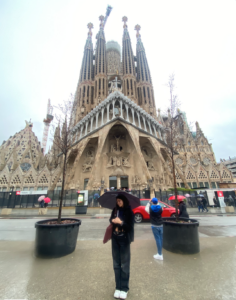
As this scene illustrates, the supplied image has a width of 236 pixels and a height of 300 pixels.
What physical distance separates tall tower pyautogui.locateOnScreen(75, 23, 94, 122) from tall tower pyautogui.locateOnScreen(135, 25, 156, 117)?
15791mm

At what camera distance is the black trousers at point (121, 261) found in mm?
2262

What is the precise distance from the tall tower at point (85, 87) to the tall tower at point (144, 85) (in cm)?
1579

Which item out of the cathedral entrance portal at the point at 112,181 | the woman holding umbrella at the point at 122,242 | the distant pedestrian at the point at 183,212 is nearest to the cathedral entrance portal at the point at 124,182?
the cathedral entrance portal at the point at 112,181

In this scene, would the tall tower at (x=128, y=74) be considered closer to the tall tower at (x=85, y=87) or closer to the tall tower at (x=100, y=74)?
the tall tower at (x=100, y=74)

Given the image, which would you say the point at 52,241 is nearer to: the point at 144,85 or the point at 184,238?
the point at 184,238

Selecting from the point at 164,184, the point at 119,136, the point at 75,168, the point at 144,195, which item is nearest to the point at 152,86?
the point at 119,136

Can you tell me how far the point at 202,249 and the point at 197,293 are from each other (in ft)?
7.90

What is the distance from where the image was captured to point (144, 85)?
159 ft

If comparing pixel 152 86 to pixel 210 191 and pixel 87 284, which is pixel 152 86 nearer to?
pixel 210 191

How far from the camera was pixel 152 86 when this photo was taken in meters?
49.1

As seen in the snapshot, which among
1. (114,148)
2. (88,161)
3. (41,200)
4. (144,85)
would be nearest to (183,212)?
(41,200)

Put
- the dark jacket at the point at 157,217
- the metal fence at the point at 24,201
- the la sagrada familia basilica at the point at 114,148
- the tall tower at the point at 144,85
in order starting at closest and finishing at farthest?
the dark jacket at the point at 157,217
the metal fence at the point at 24,201
the la sagrada familia basilica at the point at 114,148
the tall tower at the point at 144,85

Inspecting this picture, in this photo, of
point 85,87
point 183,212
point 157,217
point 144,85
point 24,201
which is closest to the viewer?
point 157,217

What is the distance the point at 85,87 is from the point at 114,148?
26.9 metres
